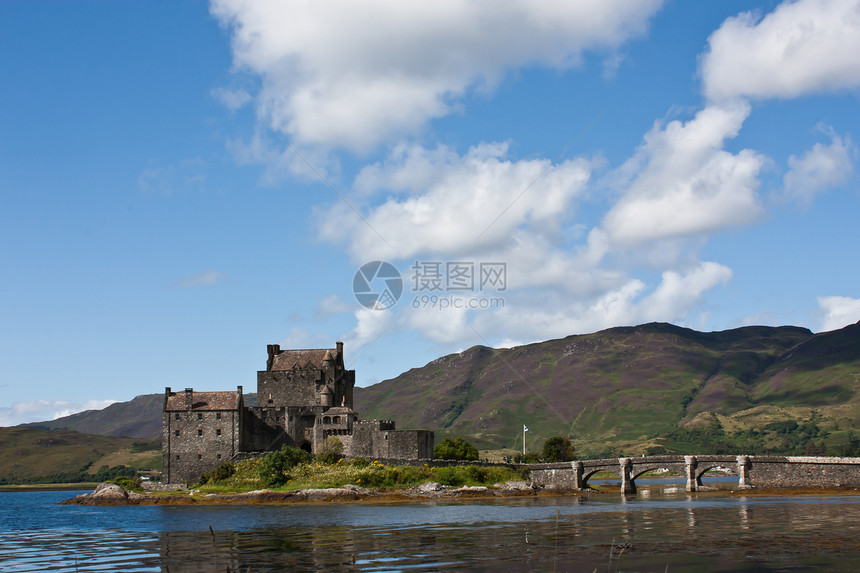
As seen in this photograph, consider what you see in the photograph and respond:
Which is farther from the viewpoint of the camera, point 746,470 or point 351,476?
point 746,470

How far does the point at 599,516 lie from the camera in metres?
62.8

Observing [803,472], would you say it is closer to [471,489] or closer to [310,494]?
[471,489]

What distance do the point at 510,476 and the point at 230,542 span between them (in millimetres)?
58389

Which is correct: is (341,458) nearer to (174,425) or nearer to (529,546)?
(174,425)

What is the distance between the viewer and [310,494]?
87.7 metres

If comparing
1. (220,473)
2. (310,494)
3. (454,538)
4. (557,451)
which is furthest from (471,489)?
(454,538)

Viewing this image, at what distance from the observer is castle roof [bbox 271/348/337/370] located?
358 ft

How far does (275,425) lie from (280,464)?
10.3 m

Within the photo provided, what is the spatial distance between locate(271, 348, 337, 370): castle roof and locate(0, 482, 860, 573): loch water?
33.2 meters

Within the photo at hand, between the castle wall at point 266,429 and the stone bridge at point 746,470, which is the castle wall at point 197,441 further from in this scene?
the stone bridge at point 746,470

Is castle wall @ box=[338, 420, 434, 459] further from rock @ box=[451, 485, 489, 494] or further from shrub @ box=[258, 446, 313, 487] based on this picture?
rock @ box=[451, 485, 489, 494]

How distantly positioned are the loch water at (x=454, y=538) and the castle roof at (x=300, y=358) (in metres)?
33.2

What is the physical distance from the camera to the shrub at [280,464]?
3632 inches

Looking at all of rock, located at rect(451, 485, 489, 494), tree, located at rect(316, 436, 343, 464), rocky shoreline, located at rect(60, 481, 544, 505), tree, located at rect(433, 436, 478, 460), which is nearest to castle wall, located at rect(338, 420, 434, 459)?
tree, located at rect(316, 436, 343, 464)
